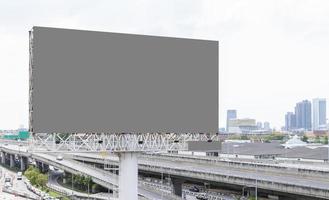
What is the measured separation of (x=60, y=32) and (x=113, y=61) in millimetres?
2967

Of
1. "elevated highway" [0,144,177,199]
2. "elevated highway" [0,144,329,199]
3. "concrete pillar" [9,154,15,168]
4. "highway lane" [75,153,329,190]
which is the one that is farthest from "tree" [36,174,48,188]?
"concrete pillar" [9,154,15,168]

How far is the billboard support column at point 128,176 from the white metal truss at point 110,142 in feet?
1.92

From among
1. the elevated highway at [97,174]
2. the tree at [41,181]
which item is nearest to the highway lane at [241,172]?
the elevated highway at [97,174]

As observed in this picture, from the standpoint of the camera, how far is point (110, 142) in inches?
1033

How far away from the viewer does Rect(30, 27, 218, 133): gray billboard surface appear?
2417 centimetres

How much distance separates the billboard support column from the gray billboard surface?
182 centimetres

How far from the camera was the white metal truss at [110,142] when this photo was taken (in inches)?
998

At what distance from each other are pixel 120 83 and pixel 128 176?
494 centimetres

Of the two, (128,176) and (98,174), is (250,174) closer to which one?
(98,174)

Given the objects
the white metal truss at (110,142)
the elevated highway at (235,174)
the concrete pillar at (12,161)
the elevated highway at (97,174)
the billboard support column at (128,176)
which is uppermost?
the white metal truss at (110,142)

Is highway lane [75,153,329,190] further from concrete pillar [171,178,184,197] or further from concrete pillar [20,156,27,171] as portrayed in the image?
concrete pillar [20,156,27,171]

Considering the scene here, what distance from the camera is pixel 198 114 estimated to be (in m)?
27.5

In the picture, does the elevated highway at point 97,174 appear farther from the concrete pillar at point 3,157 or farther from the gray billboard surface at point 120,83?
the concrete pillar at point 3,157

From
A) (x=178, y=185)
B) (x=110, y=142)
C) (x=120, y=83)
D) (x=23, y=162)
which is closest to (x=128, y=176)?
(x=110, y=142)
